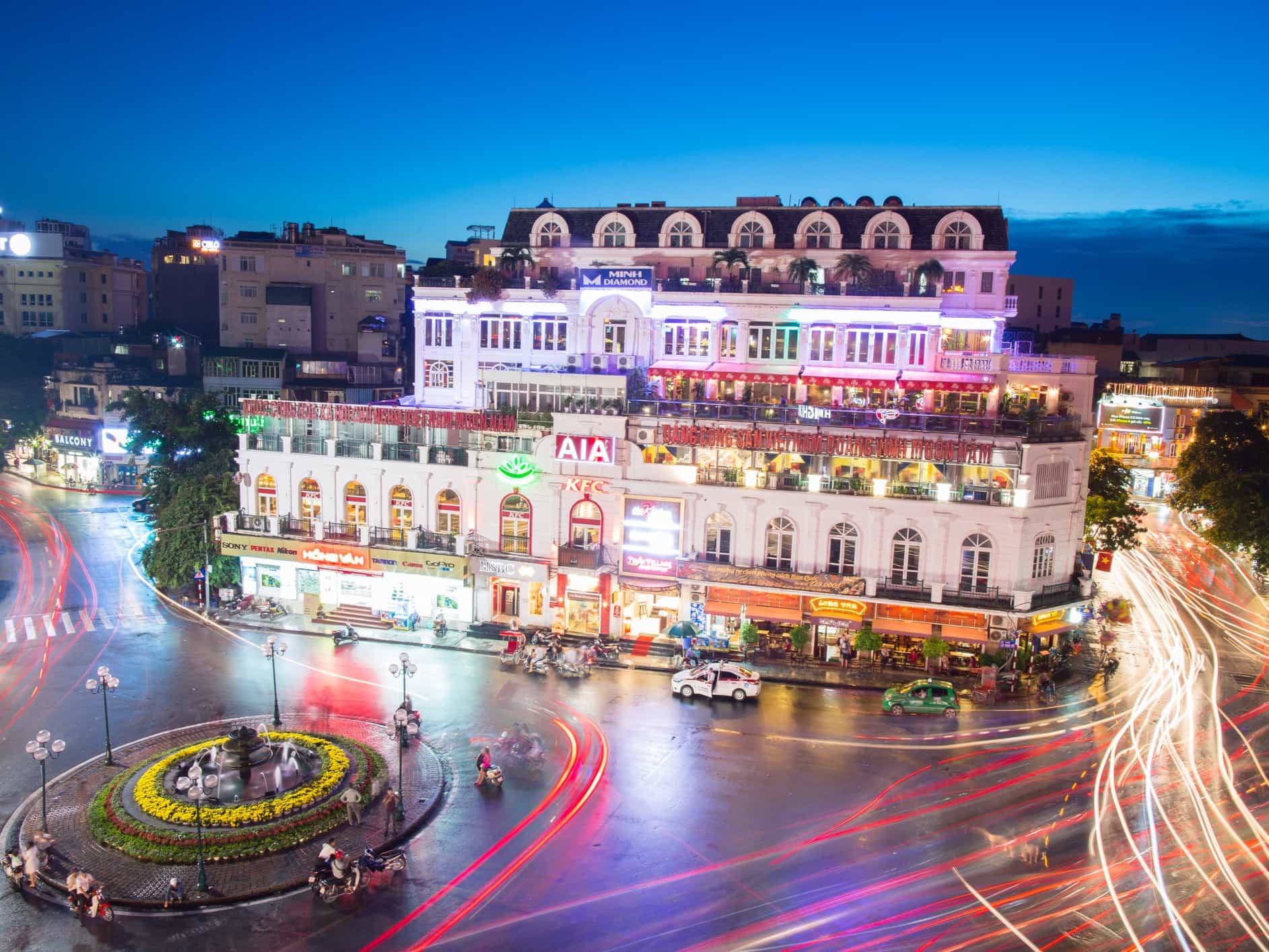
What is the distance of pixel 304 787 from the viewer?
2841cm

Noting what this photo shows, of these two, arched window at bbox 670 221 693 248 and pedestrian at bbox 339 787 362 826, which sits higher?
arched window at bbox 670 221 693 248

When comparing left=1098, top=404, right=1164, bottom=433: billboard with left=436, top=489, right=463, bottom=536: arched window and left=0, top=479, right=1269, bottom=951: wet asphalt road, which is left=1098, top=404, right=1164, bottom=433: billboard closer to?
left=0, top=479, right=1269, bottom=951: wet asphalt road

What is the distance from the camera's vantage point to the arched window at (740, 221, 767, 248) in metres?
51.8

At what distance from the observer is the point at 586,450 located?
44344 millimetres

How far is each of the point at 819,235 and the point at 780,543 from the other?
18.6 meters

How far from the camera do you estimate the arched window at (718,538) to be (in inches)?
1721

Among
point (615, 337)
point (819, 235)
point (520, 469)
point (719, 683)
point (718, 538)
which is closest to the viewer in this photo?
point (719, 683)

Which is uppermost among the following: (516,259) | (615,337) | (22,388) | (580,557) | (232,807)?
(516,259)

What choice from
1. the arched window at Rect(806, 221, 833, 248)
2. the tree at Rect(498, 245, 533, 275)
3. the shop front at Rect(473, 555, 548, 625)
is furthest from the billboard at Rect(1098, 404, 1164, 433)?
the shop front at Rect(473, 555, 548, 625)

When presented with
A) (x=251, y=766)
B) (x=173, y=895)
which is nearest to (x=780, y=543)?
(x=251, y=766)

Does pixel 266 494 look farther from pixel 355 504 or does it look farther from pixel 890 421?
pixel 890 421

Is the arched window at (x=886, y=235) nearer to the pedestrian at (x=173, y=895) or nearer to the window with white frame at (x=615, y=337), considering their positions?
the window with white frame at (x=615, y=337)

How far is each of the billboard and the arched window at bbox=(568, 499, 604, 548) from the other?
212 feet

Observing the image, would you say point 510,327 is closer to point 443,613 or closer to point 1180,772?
point 443,613
